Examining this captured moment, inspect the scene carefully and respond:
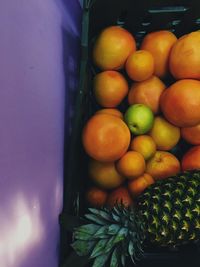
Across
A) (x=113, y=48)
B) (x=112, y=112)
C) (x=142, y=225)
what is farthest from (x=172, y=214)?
(x=113, y=48)

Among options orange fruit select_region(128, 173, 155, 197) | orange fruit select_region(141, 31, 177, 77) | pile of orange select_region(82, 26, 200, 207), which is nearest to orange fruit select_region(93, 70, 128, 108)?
pile of orange select_region(82, 26, 200, 207)

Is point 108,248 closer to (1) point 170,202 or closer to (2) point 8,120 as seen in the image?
(1) point 170,202

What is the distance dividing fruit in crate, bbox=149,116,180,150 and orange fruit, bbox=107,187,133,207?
15cm

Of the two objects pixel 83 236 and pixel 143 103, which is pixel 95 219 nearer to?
pixel 83 236

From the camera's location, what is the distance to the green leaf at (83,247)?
55cm

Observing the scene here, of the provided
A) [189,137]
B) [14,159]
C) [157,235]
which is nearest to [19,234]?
[14,159]

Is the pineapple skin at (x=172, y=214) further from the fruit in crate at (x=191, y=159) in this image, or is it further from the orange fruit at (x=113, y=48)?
the orange fruit at (x=113, y=48)

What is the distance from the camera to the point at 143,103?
0.75 meters

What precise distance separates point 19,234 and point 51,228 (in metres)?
0.16

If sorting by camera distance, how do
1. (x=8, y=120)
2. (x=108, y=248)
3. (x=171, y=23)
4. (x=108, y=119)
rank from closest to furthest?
(x=8, y=120) < (x=108, y=248) < (x=108, y=119) < (x=171, y=23)

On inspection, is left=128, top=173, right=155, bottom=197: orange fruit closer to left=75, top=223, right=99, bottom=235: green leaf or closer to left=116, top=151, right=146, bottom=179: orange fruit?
left=116, top=151, right=146, bottom=179: orange fruit

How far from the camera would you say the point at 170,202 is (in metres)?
0.59

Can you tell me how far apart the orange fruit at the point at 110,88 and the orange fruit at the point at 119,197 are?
22 cm

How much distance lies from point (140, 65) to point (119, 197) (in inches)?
12.8
